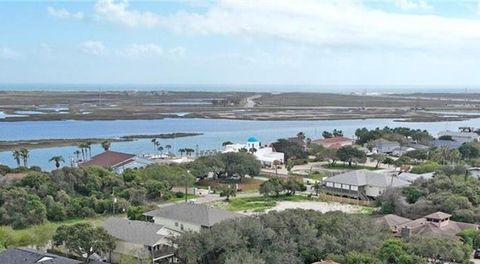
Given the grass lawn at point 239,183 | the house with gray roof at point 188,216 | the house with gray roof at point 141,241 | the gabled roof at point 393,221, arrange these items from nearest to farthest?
the house with gray roof at point 141,241, the house with gray roof at point 188,216, the gabled roof at point 393,221, the grass lawn at point 239,183

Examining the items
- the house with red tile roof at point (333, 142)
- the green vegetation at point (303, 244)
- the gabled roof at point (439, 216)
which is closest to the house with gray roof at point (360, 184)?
the gabled roof at point (439, 216)

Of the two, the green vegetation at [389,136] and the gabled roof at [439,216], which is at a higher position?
the gabled roof at [439,216]

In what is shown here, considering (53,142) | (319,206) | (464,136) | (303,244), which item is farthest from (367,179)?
(53,142)

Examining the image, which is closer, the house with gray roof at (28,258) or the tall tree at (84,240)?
the house with gray roof at (28,258)

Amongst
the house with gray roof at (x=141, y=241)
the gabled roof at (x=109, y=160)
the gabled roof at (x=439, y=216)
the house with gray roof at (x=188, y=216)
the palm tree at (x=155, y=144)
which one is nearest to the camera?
the house with gray roof at (x=141, y=241)

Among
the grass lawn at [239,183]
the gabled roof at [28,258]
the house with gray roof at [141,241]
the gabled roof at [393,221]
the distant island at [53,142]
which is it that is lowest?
the distant island at [53,142]

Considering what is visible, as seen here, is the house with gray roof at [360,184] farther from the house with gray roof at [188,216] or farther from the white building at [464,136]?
the white building at [464,136]

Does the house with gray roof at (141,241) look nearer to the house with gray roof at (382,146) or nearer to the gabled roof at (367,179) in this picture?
the gabled roof at (367,179)

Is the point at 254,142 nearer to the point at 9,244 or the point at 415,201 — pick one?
the point at 415,201
